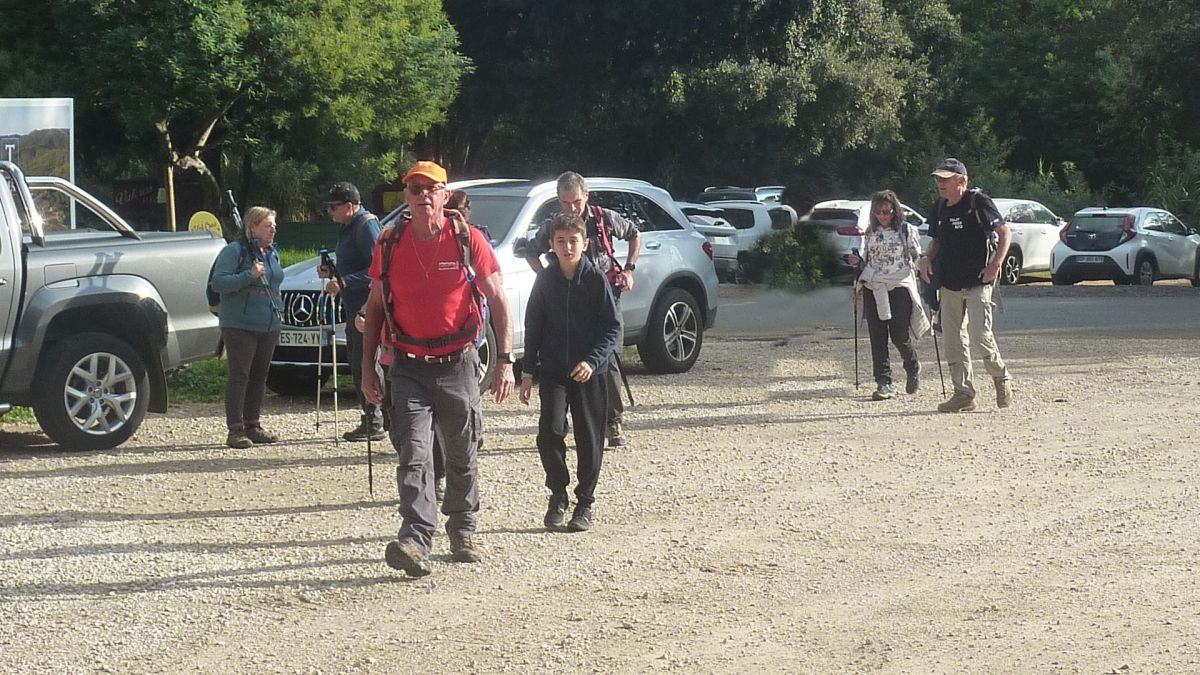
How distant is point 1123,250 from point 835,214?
486 centimetres

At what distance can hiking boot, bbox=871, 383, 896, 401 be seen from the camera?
12445 millimetres

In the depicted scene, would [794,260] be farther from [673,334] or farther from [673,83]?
[673,83]

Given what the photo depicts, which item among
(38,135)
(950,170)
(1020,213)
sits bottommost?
(1020,213)

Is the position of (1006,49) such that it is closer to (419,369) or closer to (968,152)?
(968,152)

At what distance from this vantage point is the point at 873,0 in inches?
1678

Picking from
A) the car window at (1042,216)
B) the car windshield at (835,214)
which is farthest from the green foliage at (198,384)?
the car window at (1042,216)

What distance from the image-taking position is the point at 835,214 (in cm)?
2783

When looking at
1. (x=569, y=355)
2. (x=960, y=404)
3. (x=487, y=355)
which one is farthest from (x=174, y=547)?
(x=960, y=404)

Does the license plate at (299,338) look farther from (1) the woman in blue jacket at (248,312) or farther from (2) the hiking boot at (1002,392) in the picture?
(2) the hiking boot at (1002,392)

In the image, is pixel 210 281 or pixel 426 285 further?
pixel 210 281

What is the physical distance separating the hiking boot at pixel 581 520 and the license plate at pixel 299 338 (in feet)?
15.3

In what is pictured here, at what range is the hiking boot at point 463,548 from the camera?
6926 millimetres

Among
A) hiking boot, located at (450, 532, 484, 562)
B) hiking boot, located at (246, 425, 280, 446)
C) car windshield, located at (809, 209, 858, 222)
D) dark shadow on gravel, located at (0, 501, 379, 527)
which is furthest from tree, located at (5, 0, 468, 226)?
hiking boot, located at (450, 532, 484, 562)

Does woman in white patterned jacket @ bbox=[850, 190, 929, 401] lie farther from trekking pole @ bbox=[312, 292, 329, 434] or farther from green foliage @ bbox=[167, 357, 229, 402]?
green foliage @ bbox=[167, 357, 229, 402]
